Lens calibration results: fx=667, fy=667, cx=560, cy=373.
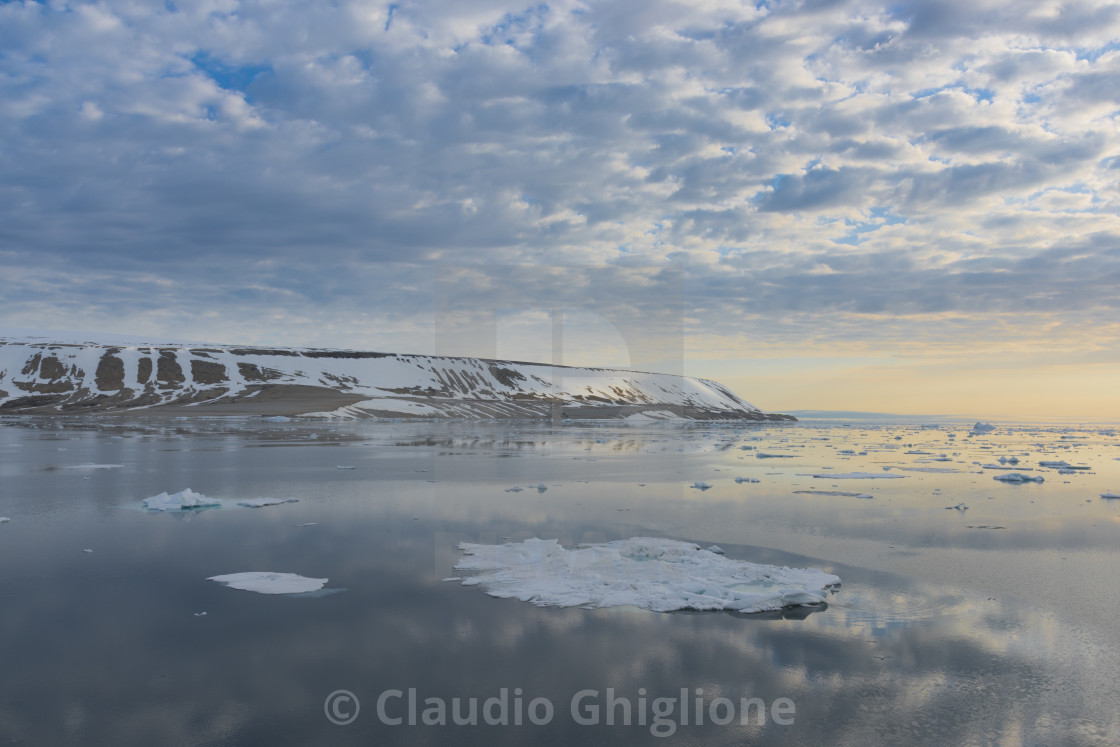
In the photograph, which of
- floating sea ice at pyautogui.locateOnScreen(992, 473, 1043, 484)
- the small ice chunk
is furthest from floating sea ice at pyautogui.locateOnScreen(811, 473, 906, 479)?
the small ice chunk

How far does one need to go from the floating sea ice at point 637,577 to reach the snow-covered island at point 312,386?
72811 mm

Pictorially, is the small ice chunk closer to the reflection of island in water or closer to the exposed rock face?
the reflection of island in water

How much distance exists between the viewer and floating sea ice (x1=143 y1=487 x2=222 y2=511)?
15.6 meters

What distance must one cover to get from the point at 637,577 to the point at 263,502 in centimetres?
1059

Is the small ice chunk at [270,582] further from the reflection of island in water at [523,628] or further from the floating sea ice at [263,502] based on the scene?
the floating sea ice at [263,502]

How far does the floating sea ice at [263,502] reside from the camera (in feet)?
53.2

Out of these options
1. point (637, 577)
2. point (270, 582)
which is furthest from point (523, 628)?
point (270, 582)

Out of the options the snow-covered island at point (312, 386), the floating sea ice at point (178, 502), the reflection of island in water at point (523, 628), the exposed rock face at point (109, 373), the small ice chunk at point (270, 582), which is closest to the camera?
the reflection of island in water at point (523, 628)

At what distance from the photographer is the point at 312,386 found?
10769cm

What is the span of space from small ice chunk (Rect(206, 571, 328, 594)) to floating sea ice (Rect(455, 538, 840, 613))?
86.0 inches

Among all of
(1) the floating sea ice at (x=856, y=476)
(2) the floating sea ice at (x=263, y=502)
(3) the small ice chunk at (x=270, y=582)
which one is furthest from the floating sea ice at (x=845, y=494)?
(3) the small ice chunk at (x=270, y=582)

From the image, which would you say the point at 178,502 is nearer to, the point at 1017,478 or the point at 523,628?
the point at 523,628

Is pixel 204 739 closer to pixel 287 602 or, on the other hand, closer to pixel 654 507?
pixel 287 602

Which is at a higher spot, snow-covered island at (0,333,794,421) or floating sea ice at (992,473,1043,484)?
snow-covered island at (0,333,794,421)
